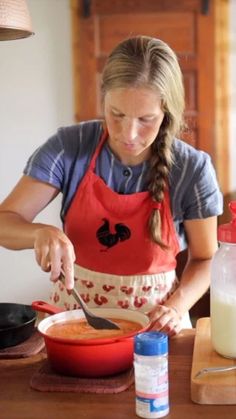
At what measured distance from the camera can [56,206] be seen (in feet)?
12.8

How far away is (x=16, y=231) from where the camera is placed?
1.49 metres

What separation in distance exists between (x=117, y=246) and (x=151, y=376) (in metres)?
0.65

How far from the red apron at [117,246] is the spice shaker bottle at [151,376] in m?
0.60

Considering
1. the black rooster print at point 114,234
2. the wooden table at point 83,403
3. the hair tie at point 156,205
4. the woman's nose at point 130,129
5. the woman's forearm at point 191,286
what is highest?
the woman's nose at point 130,129

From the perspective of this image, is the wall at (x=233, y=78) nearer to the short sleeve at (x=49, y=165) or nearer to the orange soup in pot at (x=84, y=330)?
the short sleeve at (x=49, y=165)

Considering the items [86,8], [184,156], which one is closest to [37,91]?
[86,8]

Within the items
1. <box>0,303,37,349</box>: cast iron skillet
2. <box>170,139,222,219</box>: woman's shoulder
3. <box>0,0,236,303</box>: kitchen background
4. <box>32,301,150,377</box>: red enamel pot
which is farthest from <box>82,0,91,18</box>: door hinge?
<box>32,301,150,377</box>: red enamel pot

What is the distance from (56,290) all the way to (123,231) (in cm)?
27

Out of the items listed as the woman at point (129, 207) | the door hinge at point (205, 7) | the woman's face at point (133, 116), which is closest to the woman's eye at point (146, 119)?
the woman's face at point (133, 116)

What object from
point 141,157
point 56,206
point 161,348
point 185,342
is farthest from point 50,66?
point 161,348

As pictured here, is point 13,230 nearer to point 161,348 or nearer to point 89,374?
point 89,374

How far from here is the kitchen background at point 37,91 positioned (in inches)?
148

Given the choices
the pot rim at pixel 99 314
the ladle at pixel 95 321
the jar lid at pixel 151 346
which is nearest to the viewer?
the jar lid at pixel 151 346

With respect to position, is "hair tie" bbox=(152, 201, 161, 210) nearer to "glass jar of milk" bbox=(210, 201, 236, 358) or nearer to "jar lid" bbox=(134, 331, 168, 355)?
"glass jar of milk" bbox=(210, 201, 236, 358)
